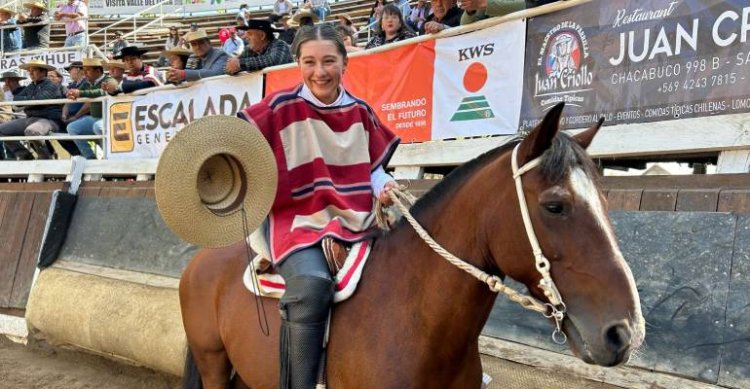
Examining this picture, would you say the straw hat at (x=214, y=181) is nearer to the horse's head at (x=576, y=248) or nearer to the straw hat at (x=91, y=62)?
the horse's head at (x=576, y=248)

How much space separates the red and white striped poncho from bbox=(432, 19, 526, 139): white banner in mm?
2273

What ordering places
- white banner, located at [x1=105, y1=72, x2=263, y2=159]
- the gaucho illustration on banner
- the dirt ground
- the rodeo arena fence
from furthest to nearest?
1. white banner, located at [x1=105, y1=72, x2=263, y2=159]
2. the dirt ground
3. the gaucho illustration on banner
4. the rodeo arena fence

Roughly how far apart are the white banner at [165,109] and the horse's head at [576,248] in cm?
535

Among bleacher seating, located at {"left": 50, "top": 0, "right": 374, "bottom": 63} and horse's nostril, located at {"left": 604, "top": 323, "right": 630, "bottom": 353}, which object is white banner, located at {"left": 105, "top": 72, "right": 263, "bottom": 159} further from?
bleacher seating, located at {"left": 50, "top": 0, "right": 374, "bottom": 63}

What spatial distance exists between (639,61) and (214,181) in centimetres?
295

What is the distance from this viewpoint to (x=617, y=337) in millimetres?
2061

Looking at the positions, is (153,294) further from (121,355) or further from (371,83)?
(371,83)

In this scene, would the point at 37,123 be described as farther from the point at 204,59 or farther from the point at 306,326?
the point at 306,326

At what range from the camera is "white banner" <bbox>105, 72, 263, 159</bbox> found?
759cm

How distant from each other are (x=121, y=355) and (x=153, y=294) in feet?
2.19

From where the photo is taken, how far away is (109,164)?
28.8 feet

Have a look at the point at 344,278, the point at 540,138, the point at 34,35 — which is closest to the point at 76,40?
the point at 34,35

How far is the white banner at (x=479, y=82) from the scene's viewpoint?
5234 mm

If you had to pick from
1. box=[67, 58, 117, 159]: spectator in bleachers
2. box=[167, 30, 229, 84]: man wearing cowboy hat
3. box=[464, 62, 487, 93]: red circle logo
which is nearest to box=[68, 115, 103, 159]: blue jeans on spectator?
box=[67, 58, 117, 159]: spectator in bleachers
